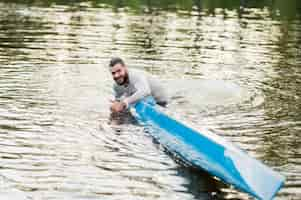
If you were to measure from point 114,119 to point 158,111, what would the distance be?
1.81 meters

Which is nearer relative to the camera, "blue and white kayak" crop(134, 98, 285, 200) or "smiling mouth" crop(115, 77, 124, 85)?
"blue and white kayak" crop(134, 98, 285, 200)

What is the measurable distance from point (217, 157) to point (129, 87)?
5.39 metres

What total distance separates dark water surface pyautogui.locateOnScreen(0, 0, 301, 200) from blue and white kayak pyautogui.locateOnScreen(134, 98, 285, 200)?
0.27 meters

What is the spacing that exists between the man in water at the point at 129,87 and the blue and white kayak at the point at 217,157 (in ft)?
3.82

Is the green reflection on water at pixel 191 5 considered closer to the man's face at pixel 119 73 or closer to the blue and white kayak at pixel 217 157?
the man's face at pixel 119 73

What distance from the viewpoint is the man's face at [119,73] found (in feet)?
46.9

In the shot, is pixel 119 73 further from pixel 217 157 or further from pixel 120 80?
pixel 217 157

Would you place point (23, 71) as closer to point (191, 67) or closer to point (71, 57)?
point (71, 57)

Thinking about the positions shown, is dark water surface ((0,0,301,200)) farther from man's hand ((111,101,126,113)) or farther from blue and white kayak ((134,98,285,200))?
man's hand ((111,101,126,113))

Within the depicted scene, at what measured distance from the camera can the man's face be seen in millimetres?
14281

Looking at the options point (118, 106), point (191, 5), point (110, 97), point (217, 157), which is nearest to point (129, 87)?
point (118, 106)

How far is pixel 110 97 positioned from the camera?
1756 centimetres

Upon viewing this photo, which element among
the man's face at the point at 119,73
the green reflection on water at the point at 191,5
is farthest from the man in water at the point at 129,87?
the green reflection on water at the point at 191,5

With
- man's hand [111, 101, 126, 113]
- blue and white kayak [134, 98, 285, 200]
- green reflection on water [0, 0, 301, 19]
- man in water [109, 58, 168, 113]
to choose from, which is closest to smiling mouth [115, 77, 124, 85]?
man in water [109, 58, 168, 113]
